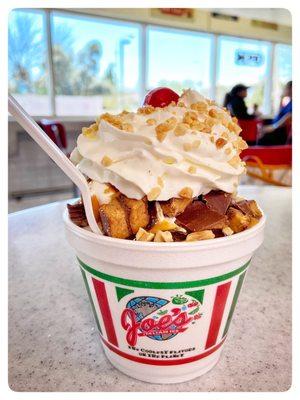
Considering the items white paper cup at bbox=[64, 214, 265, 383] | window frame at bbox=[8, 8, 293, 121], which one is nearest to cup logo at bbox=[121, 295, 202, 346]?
white paper cup at bbox=[64, 214, 265, 383]

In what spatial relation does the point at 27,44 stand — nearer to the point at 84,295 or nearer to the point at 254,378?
the point at 84,295

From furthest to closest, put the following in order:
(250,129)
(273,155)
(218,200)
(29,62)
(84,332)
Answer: (29,62) < (250,129) < (273,155) < (84,332) < (218,200)

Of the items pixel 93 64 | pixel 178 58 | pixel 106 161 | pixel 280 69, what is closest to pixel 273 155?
pixel 106 161

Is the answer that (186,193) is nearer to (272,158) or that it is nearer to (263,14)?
(272,158)

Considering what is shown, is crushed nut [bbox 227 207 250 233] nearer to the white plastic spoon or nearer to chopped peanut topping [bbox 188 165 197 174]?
chopped peanut topping [bbox 188 165 197 174]

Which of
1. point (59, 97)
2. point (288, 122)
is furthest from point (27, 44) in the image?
point (288, 122)

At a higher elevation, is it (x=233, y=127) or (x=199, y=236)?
(x=233, y=127)
